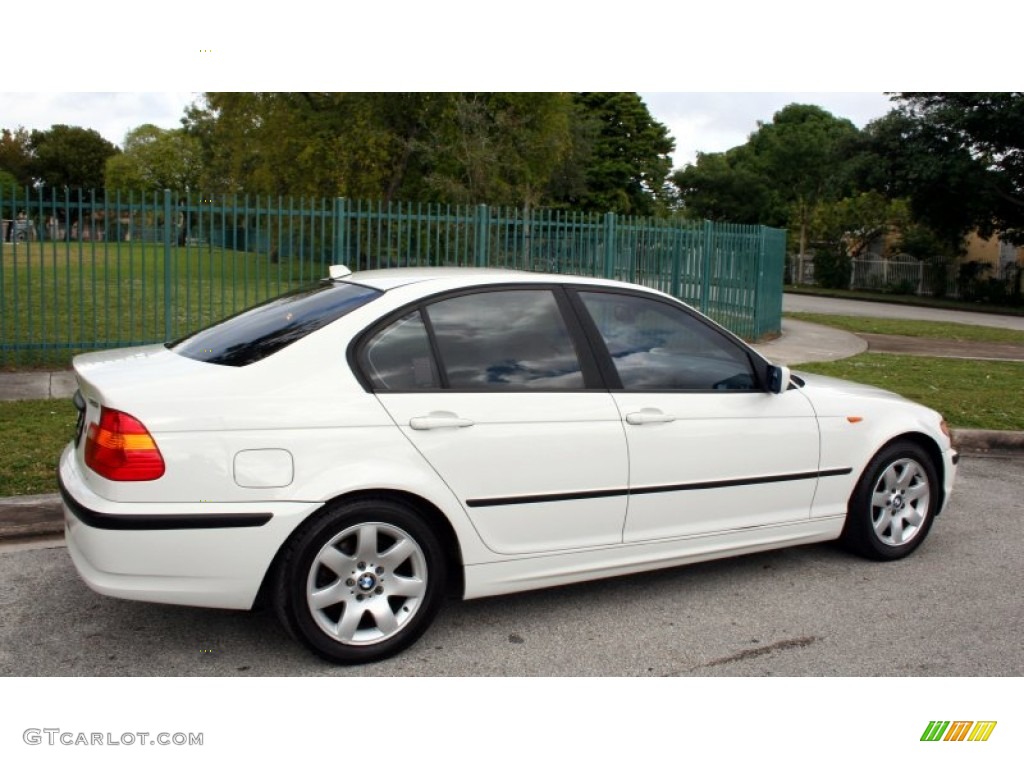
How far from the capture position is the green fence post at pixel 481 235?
1250cm

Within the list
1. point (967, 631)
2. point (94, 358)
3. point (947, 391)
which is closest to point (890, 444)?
point (967, 631)

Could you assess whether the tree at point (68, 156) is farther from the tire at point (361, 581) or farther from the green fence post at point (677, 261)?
the tire at point (361, 581)

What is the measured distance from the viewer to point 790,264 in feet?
150

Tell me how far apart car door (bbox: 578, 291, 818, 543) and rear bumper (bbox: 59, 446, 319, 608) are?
60.8 inches

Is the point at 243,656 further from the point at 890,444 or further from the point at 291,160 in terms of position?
the point at 291,160

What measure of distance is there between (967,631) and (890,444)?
114 cm

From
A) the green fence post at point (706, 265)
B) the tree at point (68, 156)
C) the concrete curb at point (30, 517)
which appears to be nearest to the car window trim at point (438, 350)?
the concrete curb at point (30, 517)

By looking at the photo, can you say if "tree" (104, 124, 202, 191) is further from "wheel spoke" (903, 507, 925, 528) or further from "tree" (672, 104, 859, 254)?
"wheel spoke" (903, 507, 925, 528)

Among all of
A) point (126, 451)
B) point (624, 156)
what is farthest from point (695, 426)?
point (624, 156)

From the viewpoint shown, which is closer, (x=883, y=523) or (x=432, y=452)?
(x=432, y=452)

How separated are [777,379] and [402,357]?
74.3 inches

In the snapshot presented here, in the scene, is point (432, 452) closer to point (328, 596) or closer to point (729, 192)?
point (328, 596)

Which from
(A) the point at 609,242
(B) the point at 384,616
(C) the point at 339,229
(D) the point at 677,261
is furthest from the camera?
(D) the point at 677,261
